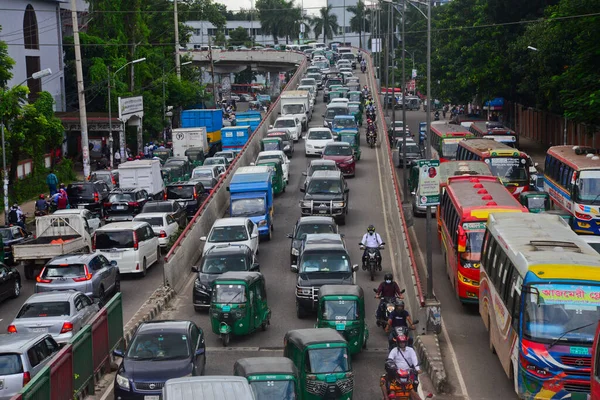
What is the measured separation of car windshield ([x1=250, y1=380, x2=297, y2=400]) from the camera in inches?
602

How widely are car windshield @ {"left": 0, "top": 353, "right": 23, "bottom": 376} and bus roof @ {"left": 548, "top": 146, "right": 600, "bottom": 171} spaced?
20265mm

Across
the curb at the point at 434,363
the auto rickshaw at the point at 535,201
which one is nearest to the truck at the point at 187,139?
the auto rickshaw at the point at 535,201

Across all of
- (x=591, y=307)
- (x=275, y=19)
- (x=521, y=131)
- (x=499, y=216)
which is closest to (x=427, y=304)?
(x=499, y=216)

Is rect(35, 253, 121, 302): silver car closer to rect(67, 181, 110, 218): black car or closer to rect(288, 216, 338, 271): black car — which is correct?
rect(288, 216, 338, 271): black car

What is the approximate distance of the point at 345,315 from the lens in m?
21.6

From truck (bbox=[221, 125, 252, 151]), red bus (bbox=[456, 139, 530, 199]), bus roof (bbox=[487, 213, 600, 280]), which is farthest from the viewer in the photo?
truck (bbox=[221, 125, 252, 151])

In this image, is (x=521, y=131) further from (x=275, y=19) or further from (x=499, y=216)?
(x=275, y=19)

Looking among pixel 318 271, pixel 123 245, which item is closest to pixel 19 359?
pixel 318 271

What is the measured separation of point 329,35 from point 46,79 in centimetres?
11294

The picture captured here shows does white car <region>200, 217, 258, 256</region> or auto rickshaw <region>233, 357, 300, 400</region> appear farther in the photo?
white car <region>200, 217, 258, 256</region>

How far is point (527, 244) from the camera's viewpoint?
1884 cm

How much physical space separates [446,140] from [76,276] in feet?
86.6

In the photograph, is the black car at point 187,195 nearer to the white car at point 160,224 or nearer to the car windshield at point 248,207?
the white car at point 160,224

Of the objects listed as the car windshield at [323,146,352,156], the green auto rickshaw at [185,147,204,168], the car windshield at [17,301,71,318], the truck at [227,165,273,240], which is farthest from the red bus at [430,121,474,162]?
the car windshield at [17,301,71,318]
